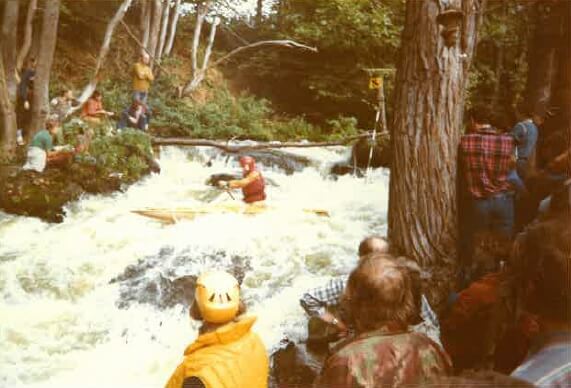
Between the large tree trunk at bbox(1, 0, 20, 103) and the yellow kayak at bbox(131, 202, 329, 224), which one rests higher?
the large tree trunk at bbox(1, 0, 20, 103)

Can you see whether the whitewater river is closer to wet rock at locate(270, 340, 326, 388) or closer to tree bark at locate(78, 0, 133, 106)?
wet rock at locate(270, 340, 326, 388)

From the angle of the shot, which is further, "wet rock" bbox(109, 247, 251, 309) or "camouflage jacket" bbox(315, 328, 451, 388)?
"wet rock" bbox(109, 247, 251, 309)

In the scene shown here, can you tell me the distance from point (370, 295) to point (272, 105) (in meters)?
1.58

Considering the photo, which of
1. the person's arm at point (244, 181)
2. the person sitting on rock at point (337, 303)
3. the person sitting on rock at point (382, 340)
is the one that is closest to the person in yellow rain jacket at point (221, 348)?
the person sitting on rock at point (382, 340)

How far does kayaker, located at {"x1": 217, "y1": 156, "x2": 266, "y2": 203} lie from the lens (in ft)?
9.53

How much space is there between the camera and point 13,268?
8.49ft

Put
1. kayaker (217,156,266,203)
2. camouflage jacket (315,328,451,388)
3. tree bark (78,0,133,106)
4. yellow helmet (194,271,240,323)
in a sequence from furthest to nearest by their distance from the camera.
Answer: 1. kayaker (217,156,266,203)
2. tree bark (78,0,133,106)
3. yellow helmet (194,271,240,323)
4. camouflage jacket (315,328,451,388)

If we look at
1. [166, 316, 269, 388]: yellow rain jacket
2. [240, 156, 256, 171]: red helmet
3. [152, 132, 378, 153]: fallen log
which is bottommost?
[166, 316, 269, 388]: yellow rain jacket

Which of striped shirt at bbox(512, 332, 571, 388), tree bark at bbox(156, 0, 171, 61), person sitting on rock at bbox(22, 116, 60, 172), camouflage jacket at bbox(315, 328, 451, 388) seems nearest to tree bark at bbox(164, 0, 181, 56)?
tree bark at bbox(156, 0, 171, 61)

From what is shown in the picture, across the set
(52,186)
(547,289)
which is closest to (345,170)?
(52,186)

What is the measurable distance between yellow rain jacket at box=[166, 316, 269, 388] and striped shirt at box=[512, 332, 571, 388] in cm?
67

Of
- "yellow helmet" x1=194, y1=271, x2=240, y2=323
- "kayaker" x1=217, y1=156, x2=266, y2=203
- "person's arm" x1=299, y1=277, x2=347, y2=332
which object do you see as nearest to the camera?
"yellow helmet" x1=194, y1=271, x2=240, y2=323

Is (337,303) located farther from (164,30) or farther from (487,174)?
(164,30)

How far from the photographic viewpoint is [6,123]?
8.89ft
